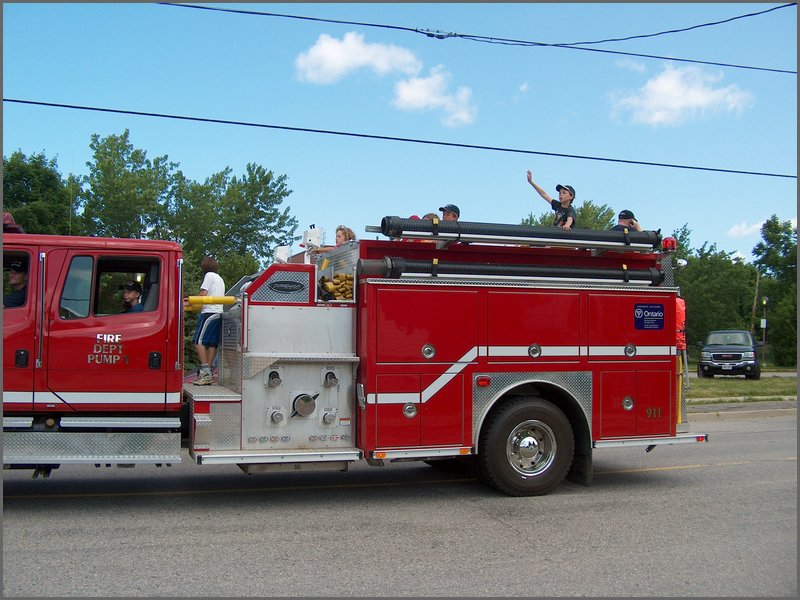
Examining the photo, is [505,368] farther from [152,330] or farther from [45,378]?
[45,378]

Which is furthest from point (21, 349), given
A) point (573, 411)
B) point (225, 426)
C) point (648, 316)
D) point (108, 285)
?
point (648, 316)

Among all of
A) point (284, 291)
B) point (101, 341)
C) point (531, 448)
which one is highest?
point (284, 291)

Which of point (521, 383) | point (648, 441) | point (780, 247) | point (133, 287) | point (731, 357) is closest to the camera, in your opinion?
point (133, 287)

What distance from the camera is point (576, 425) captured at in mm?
8609

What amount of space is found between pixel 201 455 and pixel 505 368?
313 centimetres

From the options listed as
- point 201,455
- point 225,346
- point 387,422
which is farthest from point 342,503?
point 225,346

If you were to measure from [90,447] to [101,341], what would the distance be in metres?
0.94

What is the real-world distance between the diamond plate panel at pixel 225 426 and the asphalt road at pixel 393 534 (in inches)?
24.6

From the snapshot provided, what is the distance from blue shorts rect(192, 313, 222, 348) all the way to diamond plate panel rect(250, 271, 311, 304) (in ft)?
3.75

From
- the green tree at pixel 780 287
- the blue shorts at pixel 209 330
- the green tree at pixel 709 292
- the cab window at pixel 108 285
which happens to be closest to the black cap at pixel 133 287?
the cab window at pixel 108 285

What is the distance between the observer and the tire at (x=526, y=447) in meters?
8.15

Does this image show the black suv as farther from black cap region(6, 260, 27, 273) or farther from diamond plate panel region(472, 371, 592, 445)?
black cap region(6, 260, 27, 273)

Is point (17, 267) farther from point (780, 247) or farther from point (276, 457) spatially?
point (780, 247)

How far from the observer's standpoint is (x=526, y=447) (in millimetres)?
8320
